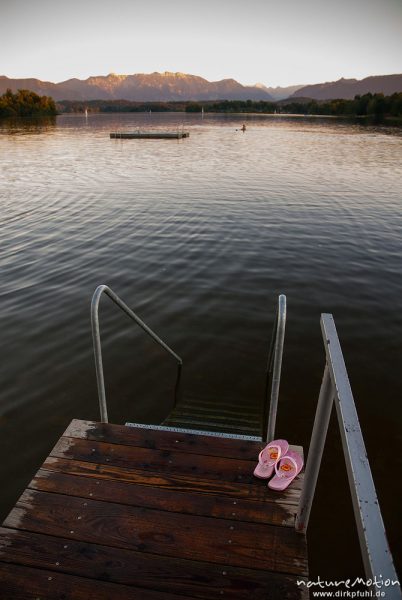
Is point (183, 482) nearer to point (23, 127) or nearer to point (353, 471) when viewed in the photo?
point (353, 471)

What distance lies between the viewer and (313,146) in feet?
136

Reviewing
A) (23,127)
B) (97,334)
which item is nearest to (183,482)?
(97,334)

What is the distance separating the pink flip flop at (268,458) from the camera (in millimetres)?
3205

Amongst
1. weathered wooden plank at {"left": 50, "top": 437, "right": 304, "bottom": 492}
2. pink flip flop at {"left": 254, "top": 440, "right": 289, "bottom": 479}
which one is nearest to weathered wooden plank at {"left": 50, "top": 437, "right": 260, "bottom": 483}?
weathered wooden plank at {"left": 50, "top": 437, "right": 304, "bottom": 492}

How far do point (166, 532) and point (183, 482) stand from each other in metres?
0.46

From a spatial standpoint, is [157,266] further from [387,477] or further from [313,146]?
[313,146]

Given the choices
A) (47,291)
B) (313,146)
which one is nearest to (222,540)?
(47,291)

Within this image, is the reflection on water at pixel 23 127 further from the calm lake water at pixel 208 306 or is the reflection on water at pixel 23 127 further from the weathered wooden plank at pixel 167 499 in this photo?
the weathered wooden plank at pixel 167 499

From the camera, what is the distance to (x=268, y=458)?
3.25 meters

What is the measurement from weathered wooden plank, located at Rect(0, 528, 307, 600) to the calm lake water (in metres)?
1.99

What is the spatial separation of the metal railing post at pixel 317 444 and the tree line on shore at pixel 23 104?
129 metres

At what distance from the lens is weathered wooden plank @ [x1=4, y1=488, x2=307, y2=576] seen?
104 inches

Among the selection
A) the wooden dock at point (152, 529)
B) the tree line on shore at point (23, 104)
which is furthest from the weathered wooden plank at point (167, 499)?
the tree line on shore at point (23, 104)

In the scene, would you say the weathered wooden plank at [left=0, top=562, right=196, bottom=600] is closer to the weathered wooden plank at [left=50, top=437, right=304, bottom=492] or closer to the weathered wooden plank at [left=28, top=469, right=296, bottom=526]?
the weathered wooden plank at [left=28, top=469, right=296, bottom=526]
